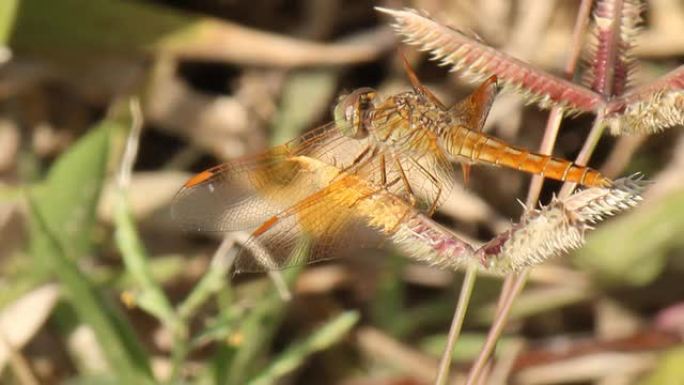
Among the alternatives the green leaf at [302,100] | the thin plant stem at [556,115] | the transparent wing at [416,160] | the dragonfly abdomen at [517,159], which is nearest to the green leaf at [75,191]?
the green leaf at [302,100]

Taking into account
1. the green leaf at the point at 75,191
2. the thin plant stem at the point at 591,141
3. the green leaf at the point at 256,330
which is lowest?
the green leaf at the point at 256,330

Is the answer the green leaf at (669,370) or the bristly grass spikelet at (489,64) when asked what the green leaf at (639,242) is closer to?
the green leaf at (669,370)

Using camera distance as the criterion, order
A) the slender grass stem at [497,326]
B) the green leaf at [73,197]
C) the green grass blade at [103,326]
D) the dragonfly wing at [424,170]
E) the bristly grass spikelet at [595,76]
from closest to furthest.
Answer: the bristly grass spikelet at [595,76], the slender grass stem at [497,326], the dragonfly wing at [424,170], the green grass blade at [103,326], the green leaf at [73,197]

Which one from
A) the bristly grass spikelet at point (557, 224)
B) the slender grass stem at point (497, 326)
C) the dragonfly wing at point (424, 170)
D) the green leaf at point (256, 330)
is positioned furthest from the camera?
the green leaf at point (256, 330)

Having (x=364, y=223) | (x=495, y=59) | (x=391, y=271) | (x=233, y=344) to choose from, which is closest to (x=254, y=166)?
(x=364, y=223)

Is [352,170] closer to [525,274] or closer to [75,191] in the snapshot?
[525,274]

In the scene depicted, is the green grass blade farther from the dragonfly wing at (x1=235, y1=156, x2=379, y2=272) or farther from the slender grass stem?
the slender grass stem
